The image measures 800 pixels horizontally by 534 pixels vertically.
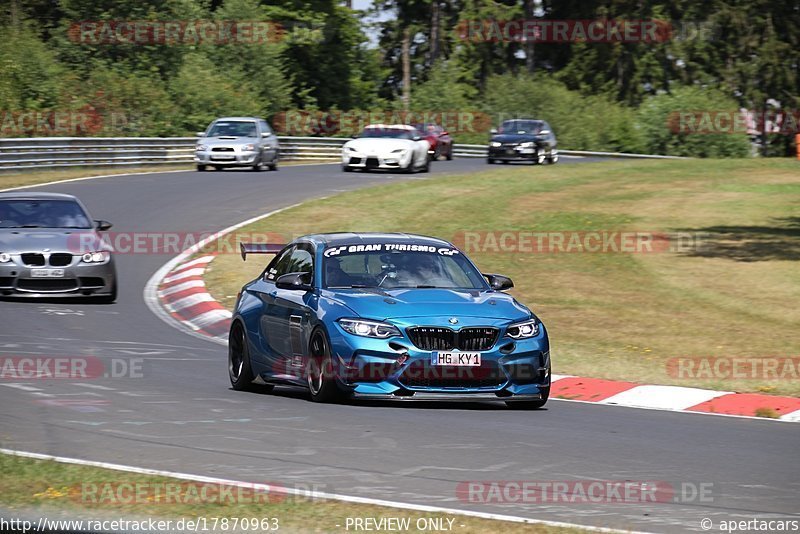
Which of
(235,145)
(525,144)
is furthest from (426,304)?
(525,144)

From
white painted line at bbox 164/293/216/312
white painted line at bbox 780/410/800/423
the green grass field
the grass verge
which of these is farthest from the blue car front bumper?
white painted line at bbox 164/293/216/312

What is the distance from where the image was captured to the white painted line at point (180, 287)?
20.0 metres

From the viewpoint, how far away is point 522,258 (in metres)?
21.6

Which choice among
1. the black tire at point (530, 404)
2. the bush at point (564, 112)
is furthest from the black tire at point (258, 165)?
the black tire at point (530, 404)

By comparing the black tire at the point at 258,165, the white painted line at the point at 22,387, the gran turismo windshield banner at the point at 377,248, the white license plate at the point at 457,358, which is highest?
the gran turismo windshield banner at the point at 377,248

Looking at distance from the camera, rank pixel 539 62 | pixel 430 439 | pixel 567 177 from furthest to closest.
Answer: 1. pixel 539 62
2. pixel 567 177
3. pixel 430 439

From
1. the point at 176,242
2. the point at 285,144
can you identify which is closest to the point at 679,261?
the point at 176,242

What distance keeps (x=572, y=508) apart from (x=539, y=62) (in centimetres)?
8376

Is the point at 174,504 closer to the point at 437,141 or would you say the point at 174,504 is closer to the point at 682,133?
the point at 437,141

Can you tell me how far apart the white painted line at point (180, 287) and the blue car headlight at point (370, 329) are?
9.76 m

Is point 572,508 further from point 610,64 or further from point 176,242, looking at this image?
point 610,64

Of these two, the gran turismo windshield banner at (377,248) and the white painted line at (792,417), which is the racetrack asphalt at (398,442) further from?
the gran turismo windshield banner at (377,248)

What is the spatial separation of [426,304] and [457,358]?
1.83ft

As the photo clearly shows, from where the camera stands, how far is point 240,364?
12.3 meters
